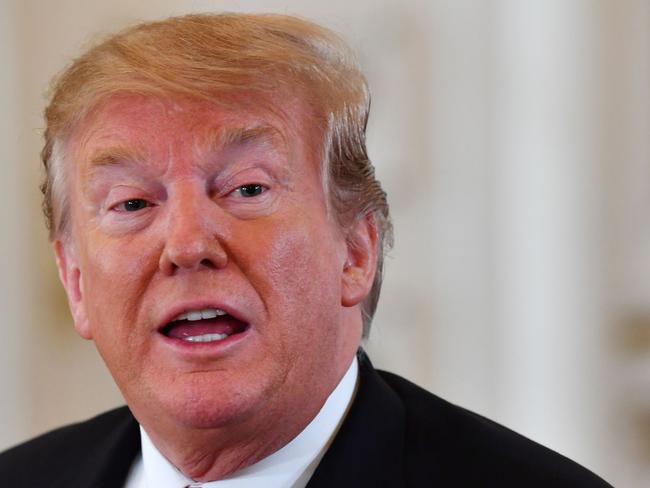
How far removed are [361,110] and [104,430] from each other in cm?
76

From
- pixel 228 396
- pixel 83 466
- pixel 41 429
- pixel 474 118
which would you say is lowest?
pixel 41 429

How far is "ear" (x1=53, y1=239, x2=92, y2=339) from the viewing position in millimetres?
1675

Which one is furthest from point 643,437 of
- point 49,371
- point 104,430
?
point 49,371

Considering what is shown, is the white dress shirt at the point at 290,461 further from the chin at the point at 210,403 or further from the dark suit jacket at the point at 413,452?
the chin at the point at 210,403

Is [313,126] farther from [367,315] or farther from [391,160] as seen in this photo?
[391,160]

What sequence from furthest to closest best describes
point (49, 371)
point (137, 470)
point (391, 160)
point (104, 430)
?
point (49, 371), point (391, 160), point (104, 430), point (137, 470)

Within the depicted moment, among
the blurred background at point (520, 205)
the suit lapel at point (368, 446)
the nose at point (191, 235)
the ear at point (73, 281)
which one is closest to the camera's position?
the nose at point (191, 235)

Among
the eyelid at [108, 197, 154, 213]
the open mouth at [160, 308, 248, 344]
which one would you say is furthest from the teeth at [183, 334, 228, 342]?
the eyelid at [108, 197, 154, 213]

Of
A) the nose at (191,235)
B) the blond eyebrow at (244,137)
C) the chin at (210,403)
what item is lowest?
the chin at (210,403)

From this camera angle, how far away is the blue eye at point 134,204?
5.03 ft

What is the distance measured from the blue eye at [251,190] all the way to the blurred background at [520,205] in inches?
48.7

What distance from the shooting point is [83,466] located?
6.17ft

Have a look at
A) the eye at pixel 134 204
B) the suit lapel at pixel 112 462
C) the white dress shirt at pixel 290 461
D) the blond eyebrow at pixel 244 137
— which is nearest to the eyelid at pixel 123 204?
the eye at pixel 134 204

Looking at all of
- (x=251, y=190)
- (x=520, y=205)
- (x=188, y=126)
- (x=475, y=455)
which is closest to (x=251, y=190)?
(x=251, y=190)
